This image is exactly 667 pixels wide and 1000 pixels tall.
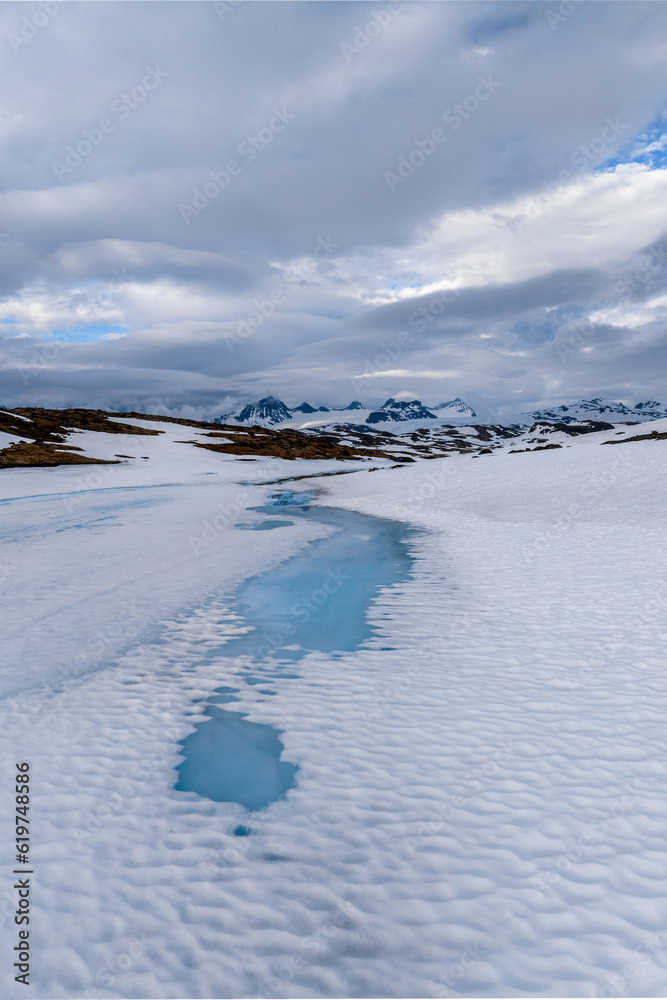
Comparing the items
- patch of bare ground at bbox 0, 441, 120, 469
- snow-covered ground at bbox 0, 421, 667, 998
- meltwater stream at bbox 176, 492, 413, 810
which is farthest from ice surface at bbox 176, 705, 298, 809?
patch of bare ground at bbox 0, 441, 120, 469

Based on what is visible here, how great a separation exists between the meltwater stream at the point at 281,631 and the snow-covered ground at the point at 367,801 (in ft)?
0.83

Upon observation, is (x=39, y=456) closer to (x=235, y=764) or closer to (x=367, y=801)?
(x=235, y=764)

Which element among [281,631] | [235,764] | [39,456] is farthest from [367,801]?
[39,456]

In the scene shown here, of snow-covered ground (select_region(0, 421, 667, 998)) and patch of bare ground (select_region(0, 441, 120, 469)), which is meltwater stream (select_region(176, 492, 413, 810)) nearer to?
snow-covered ground (select_region(0, 421, 667, 998))

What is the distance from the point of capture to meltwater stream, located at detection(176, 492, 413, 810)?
5.80 m

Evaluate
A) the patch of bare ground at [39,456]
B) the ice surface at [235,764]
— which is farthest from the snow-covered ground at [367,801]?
the patch of bare ground at [39,456]

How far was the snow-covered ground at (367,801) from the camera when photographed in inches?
145

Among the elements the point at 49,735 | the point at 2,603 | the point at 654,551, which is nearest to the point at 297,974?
the point at 49,735

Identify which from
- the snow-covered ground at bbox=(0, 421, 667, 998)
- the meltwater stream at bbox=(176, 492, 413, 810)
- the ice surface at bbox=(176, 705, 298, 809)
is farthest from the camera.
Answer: the meltwater stream at bbox=(176, 492, 413, 810)

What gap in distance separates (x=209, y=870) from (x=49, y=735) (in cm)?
326

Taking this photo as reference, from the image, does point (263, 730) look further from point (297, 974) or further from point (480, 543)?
point (480, 543)

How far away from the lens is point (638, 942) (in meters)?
Answer: 3.70

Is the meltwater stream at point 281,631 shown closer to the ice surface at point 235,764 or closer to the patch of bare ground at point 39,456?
the ice surface at point 235,764

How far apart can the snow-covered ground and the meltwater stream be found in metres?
0.25
